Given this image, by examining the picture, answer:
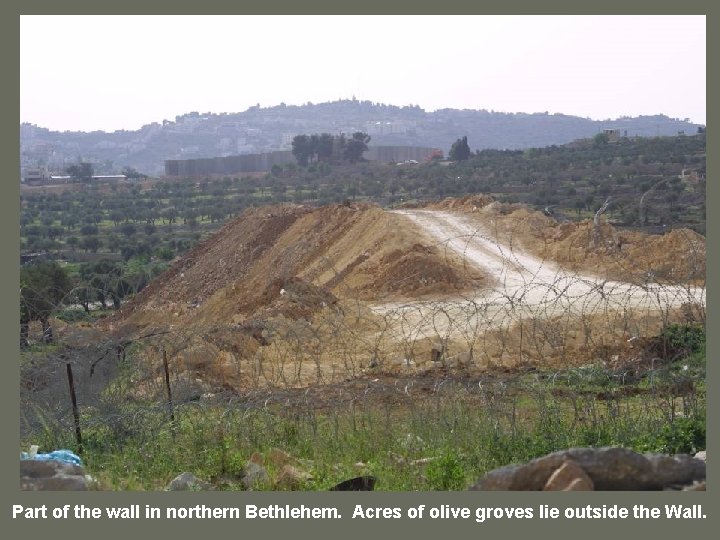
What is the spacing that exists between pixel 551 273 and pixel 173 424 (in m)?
16.3

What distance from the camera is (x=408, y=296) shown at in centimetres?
2316

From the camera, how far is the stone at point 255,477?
8.19 meters

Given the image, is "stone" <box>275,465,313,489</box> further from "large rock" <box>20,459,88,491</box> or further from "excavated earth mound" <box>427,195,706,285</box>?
"excavated earth mound" <box>427,195,706,285</box>

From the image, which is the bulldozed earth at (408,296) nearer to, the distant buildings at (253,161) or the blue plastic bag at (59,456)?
the blue plastic bag at (59,456)

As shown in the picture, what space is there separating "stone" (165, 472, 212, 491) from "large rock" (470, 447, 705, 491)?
8.09 feet

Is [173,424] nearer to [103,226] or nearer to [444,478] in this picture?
[444,478]

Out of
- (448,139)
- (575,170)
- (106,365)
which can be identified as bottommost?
(106,365)

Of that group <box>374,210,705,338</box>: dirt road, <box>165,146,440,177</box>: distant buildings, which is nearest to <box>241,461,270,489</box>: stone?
<box>374,210,705,338</box>: dirt road

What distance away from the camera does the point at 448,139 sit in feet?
639

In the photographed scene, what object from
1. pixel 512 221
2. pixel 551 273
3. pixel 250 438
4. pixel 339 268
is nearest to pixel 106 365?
pixel 250 438

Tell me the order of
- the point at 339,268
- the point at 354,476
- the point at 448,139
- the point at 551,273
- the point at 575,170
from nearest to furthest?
1. the point at 354,476
2. the point at 551,273
3. the point at 339,268
4. the point at 575,170
5. the point at 448,139

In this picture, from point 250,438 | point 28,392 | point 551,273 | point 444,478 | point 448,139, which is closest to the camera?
point 444,478

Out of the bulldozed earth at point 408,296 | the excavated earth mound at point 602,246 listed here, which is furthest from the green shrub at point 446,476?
the excavated earth mound at point 602,246

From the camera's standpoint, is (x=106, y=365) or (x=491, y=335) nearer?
(x=106, y=365)
